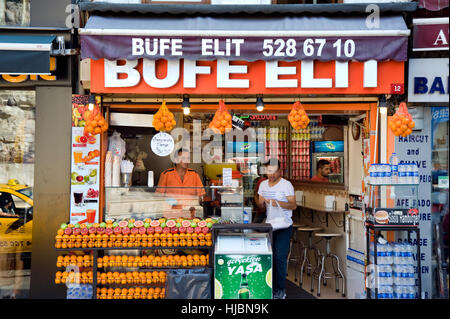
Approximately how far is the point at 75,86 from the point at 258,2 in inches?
125

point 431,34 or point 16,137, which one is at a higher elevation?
point 431,34

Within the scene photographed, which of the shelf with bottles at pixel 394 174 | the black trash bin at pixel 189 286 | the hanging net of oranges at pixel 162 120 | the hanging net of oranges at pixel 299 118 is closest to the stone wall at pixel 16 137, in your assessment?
the hanging net of oranges at pixel 162 120

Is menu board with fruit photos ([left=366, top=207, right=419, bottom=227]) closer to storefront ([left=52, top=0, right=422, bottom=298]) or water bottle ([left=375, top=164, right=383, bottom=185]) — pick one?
water bottle ([left=375, top=164, right=383, bottom=185])

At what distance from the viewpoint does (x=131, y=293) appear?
20.4 ft

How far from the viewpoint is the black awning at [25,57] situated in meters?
6.26

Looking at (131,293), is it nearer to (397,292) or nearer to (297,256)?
(397,292)

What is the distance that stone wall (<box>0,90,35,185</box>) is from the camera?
718 cm

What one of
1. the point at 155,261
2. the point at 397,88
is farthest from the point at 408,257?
the point at 155,261

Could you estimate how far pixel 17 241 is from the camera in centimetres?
715

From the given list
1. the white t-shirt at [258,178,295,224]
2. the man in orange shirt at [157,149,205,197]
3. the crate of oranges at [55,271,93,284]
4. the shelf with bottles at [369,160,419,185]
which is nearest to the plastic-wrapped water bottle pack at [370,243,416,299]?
the shelf with bottles at [369,160,419,185]

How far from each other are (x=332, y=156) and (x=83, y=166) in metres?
5.47
